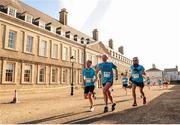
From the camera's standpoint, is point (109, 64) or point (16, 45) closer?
point (109, 64)

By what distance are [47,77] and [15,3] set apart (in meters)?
11.1

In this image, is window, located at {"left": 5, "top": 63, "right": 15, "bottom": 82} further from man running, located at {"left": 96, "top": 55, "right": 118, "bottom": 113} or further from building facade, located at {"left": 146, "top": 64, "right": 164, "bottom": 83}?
building facade, located at {"left": 146, "top": 64, "right": 164, "bottom": 83}

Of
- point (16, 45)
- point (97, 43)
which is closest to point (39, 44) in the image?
point (16, 45)

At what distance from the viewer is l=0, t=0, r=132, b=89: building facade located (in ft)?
83.4

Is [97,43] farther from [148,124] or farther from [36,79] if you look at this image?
[148,124]

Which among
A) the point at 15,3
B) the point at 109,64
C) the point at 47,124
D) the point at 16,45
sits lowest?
the point at 47,124

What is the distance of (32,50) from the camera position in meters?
29.4

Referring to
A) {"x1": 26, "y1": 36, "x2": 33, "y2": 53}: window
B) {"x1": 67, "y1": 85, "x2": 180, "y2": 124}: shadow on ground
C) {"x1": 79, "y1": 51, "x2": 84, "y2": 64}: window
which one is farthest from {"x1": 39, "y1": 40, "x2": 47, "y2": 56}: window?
{"x1": 67, "y1": 85, "x2": 180, "y2": 124}: shadow on ground

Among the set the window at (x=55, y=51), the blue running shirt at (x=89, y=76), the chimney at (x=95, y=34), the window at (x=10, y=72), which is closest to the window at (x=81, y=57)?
the window at (x=55, y=51)

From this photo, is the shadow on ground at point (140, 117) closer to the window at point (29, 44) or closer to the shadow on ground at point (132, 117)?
the shadow on ground at point (132, 117)

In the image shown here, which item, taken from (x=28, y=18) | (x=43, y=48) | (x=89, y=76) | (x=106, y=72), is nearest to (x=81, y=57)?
Result: (x=43, y=48)

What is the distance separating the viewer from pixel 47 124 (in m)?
5.81

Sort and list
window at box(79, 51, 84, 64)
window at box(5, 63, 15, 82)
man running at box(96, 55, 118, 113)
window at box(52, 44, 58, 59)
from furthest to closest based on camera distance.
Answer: window at box(79, 51, 84, 64) < window at box(52, 44, 58, 59) < window at box(5, 63, 15, 82) < man running at box(96, 55, 118, 113)

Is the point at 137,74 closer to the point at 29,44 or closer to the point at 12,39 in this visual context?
the point at 12,39
